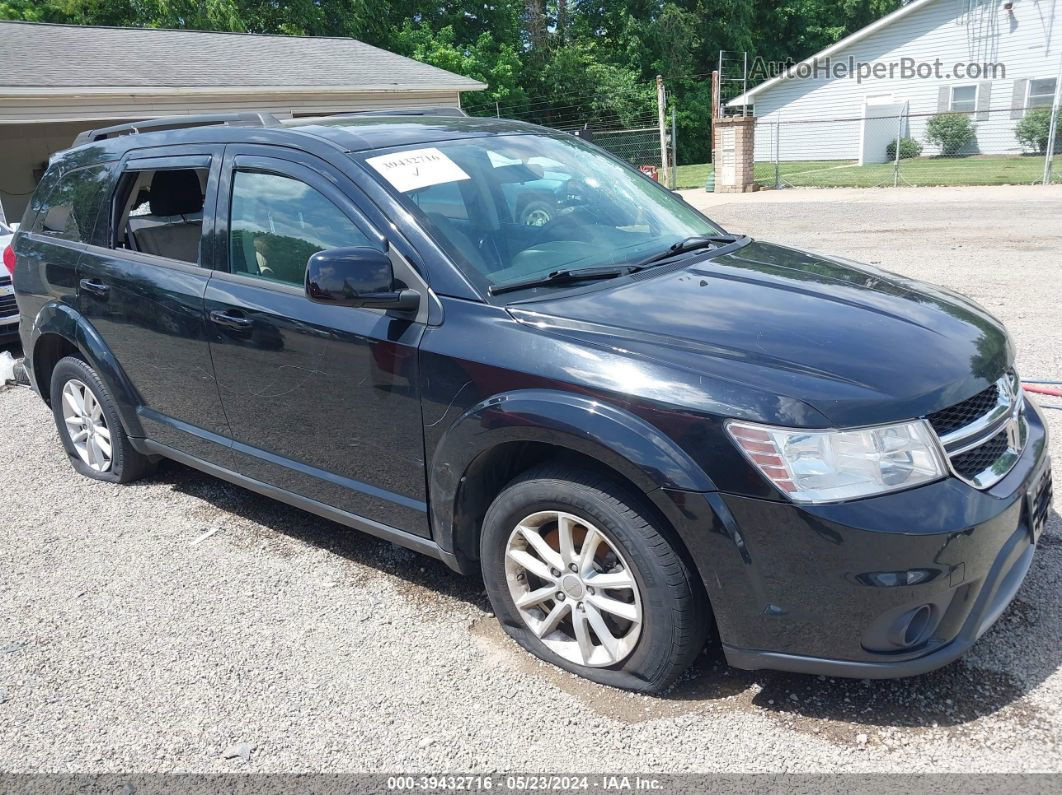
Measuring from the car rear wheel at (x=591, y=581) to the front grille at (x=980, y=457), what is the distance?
2.74ft

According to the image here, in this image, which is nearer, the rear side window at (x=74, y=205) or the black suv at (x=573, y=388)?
the black suv at (x=573, y=388)

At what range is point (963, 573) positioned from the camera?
249 centimetres

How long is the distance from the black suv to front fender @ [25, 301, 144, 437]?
31 millimetres

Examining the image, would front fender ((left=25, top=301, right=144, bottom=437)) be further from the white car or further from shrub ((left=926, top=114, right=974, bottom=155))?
shrub ((left=926, top=114, right=974, bottom=155))

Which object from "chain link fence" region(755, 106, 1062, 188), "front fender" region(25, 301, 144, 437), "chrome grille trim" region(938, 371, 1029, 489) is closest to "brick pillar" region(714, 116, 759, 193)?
"chain link fence" region(755, 106, 1062, 188)

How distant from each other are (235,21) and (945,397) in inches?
1221

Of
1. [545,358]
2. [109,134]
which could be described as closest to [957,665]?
[545,358]

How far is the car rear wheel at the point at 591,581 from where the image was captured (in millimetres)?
2707

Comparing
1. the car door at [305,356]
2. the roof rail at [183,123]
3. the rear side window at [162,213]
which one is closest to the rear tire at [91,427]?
the rear side window at [162,213]

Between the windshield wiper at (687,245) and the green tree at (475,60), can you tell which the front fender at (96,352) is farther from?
the green tree at (475,60)

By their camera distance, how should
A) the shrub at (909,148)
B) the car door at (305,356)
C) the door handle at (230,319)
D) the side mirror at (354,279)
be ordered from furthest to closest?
1. the shrub at (909,148)
2. the door handle at (230,319)
3. the car door at (305,356)
4. the side mirror at (354,279)

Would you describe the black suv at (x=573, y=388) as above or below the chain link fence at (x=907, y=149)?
above

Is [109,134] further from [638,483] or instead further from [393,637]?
[638,483]

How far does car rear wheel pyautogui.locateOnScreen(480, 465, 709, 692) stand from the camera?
2707mm
